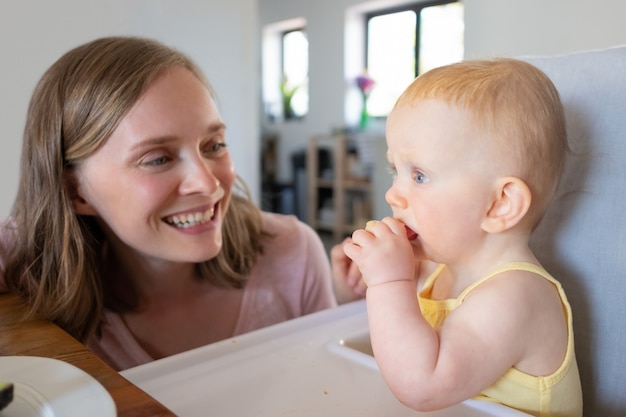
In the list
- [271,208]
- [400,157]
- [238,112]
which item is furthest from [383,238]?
[271,208]

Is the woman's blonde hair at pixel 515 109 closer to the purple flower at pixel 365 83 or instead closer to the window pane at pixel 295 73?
the purple flower at pixel 365 83

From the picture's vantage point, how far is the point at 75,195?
110 centimetres

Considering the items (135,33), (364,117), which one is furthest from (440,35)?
(135,33)

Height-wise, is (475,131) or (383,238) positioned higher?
(475,131)

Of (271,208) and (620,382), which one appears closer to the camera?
(620,382)

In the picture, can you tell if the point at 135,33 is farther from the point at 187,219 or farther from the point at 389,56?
the point at 389,56

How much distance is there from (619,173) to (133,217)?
78 cm

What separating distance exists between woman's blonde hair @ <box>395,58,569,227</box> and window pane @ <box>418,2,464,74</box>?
13.0ft

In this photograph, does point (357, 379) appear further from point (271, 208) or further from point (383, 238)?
point (271, 208)

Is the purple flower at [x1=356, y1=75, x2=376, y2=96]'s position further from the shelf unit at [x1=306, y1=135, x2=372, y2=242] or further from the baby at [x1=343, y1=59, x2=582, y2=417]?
the baby at [x1=343, y1=59, x2=582, y2=417]

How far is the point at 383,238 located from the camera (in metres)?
0.67

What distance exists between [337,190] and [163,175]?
411 centimetres

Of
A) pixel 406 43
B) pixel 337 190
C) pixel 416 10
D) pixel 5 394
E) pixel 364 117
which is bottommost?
pixel 337 190

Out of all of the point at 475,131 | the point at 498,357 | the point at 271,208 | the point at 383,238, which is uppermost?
the point at 475,131
